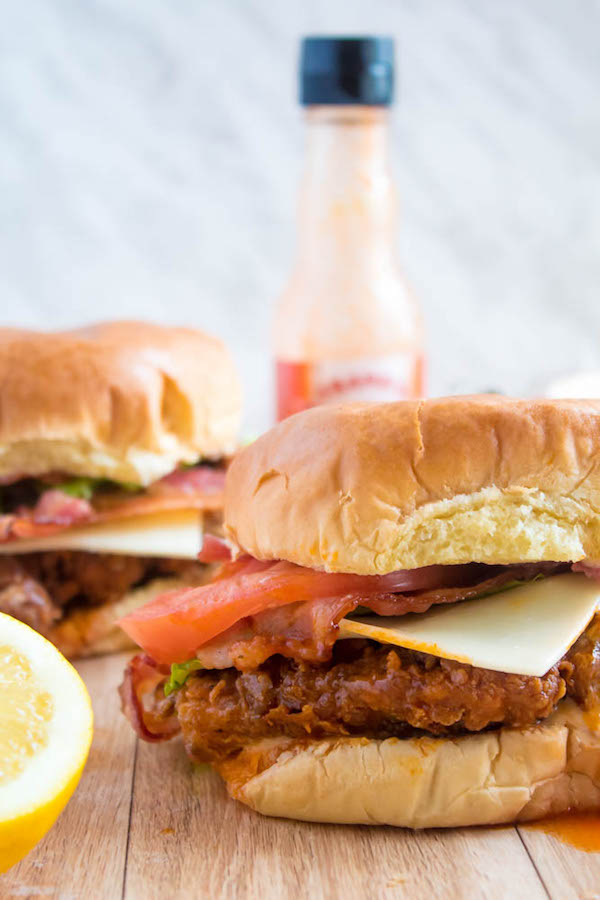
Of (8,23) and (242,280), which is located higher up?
(8,23)

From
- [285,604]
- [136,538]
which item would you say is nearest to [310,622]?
[285,604]

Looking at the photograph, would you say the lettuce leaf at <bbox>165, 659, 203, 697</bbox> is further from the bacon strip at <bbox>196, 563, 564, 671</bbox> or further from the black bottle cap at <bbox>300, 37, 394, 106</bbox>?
the black bottle cap at <bbox>300, 37, 394, 106</bbox>

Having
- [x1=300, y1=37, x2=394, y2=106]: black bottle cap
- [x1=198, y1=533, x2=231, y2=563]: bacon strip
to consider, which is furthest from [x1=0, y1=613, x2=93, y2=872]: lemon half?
[x1=300, y1=37, x2=394, y2=106]: black bottle cap

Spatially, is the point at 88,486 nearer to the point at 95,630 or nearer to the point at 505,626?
the point at 95,630

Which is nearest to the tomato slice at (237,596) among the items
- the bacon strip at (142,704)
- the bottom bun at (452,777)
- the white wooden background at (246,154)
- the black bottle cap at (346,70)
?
the bacon strip at (142,704)

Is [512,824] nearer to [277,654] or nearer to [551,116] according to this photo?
[277,654]

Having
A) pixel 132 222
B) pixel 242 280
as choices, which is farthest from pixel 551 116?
pixel 132 222
